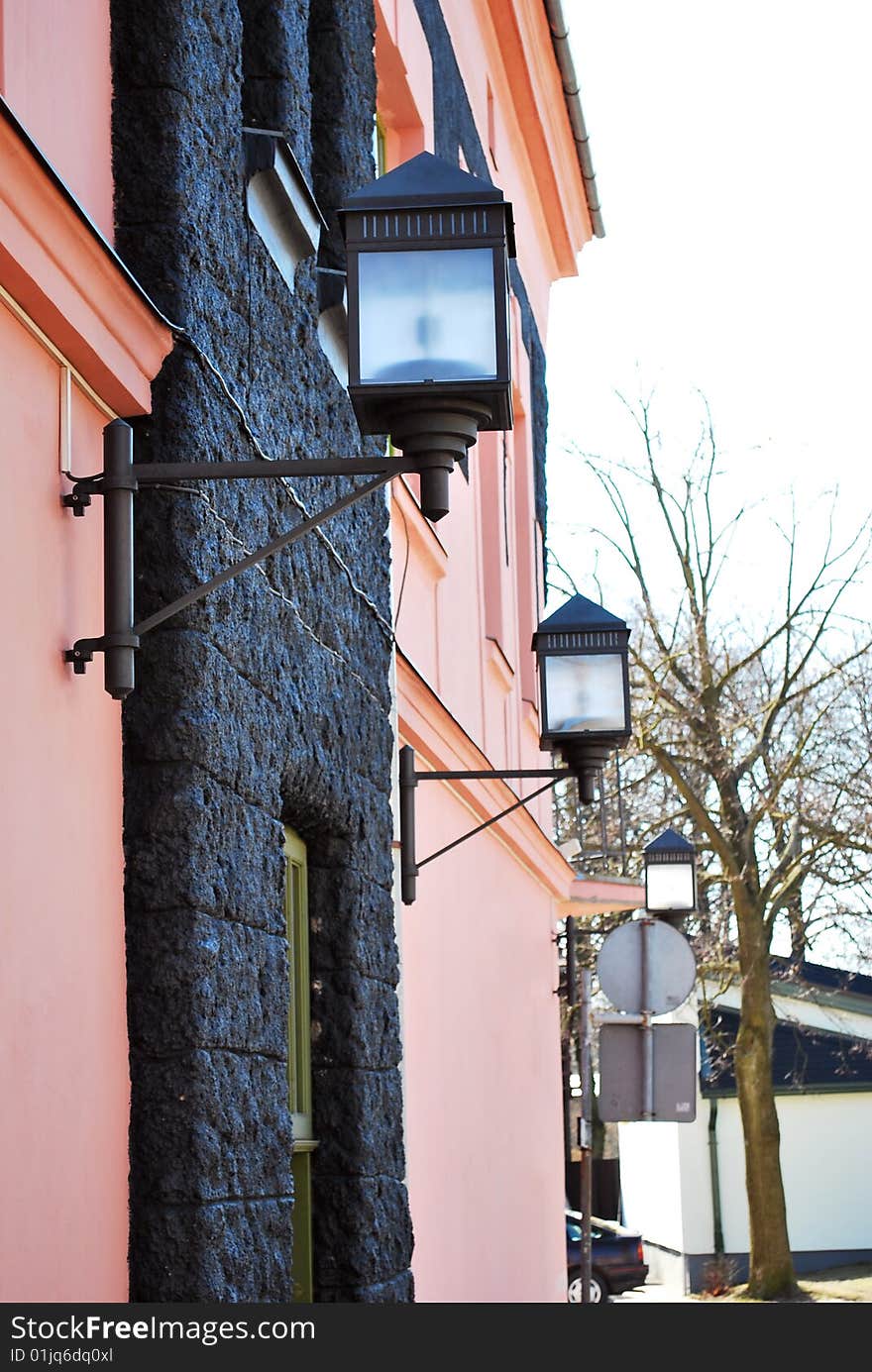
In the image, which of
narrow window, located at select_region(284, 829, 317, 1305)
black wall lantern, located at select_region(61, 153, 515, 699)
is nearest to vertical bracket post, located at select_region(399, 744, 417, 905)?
narrow window, located at select_region(284, 829, 317, 1305)

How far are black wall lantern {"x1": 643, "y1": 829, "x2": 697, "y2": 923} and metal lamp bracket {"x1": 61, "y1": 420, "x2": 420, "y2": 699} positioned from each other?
10.8 m

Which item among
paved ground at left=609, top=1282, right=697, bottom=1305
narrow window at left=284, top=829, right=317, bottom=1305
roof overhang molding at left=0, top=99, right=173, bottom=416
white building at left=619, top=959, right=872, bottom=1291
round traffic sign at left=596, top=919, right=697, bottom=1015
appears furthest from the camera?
white building at left=619, top=959, right=872, bottom=1291

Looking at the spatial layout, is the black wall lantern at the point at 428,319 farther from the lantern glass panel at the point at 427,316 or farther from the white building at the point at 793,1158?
the white building at the point at 793,1158

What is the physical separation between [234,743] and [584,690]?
11.7ft

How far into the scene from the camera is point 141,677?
4.44 m

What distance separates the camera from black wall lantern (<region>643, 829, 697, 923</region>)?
14.6m

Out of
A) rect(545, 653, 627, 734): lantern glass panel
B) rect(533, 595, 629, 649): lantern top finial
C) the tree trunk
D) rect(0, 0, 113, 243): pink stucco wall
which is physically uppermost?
rect(0, 0, 113, 243): pink stucco wall

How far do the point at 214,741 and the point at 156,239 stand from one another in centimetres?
110

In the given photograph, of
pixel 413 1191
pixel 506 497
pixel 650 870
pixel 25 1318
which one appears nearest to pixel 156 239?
pixel 25 1318

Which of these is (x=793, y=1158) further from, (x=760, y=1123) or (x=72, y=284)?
(x=72, y=284)

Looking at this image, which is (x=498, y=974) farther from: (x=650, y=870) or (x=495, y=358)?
(x=495, y=358)

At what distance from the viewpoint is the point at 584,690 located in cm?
817

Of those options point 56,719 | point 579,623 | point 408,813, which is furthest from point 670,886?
point 56,719

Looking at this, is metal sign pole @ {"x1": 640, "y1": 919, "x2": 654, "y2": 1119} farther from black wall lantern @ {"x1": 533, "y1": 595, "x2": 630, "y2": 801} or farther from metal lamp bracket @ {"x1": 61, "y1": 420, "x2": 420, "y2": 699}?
metal lamp bracket @ {"x1": 61, "y1": 420, "x2": 420, "y2": 699}
